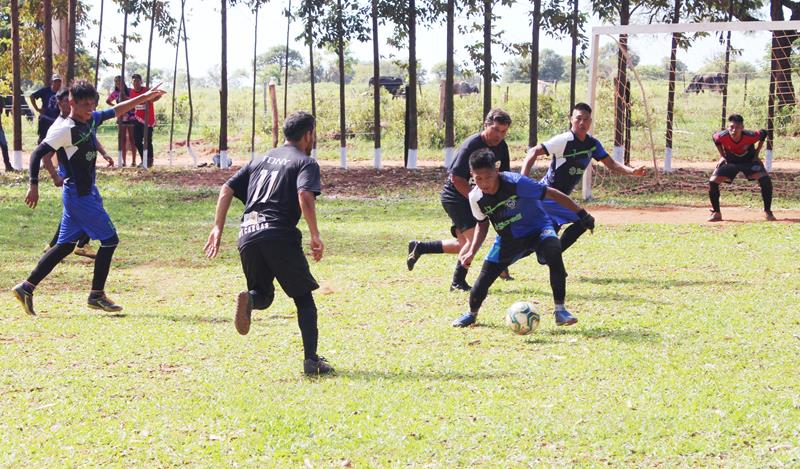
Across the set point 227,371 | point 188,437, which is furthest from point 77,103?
point 188,437

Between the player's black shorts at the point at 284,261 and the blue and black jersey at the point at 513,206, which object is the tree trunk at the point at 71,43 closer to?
the blue and black jersey at the point at 513,206

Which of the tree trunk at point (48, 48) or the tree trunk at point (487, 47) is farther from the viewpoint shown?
the tree trunk at point (487, 47)

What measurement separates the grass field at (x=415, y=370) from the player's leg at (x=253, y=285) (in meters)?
0.40

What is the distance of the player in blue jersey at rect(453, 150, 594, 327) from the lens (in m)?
8.51

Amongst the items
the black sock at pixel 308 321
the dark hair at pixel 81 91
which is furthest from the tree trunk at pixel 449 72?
the black sock at pixel 308 321

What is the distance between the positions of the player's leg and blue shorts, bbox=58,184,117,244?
102 inches

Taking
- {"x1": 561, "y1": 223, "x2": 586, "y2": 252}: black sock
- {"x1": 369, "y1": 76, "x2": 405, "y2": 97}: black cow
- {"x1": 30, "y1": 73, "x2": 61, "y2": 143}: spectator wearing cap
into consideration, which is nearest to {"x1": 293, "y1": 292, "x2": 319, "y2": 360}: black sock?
{"x1": 561, "y1": 223, "x2": 586, "y2": 252}: black sock

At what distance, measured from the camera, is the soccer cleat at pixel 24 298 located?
9.45m

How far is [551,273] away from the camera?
867 centimetres

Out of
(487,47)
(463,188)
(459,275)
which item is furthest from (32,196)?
(487,47)

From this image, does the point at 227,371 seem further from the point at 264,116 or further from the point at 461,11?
the point at 264,116

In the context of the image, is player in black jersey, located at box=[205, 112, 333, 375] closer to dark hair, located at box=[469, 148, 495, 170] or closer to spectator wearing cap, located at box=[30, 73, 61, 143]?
dark hair, located at box=[469, 148, 495, 170]

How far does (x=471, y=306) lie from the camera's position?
8758 millimetres

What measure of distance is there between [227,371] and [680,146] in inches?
960
